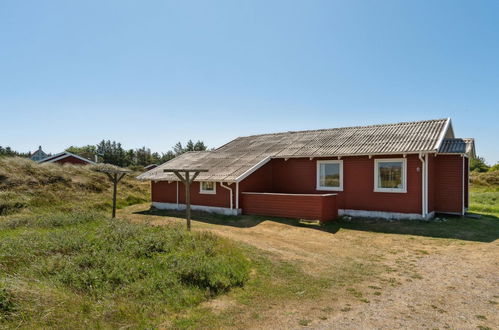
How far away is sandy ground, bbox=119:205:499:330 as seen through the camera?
15.6ft

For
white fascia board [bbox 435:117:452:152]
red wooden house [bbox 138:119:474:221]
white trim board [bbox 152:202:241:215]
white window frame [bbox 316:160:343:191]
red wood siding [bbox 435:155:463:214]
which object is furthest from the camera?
white trim board [bbox 152:202:241:215]

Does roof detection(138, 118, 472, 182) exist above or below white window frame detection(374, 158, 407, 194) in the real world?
above

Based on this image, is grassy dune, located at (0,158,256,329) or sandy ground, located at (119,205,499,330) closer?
grassy dune, located at (0,158,256,329)

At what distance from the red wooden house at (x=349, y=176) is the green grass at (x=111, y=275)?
6752 mm

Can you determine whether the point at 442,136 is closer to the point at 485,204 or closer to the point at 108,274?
the point at 485,204

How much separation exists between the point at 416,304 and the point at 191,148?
48868mm

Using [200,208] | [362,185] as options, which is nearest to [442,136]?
[362,185]

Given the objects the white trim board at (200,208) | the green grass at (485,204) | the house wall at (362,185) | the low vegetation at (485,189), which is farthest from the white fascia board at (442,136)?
the white trim board at (200,208)

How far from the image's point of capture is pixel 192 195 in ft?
58.8

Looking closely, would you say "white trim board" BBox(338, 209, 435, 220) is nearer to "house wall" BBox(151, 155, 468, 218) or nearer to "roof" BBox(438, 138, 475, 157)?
"house wall" BBox(151, 155, 468, 218)

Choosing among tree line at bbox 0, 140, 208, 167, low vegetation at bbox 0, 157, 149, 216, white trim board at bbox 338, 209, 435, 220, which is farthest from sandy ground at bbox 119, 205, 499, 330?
tree line at bbox 0, 140, 208, 167

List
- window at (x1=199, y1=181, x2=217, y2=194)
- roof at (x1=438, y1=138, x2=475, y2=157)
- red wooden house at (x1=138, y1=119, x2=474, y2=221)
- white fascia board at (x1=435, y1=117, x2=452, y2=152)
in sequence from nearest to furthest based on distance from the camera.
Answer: white fascia board at (x1=435, y1=117, x2=452, y2=152) → red wooden house at (x1=138, y1=119, x2=474, y2=221) → roof at (x1=438, y1=138, x2=475, y2=157) → window at (x1=199, y1=181, x2=217, y2=194)

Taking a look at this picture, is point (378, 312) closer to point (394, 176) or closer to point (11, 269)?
point (11, 269)

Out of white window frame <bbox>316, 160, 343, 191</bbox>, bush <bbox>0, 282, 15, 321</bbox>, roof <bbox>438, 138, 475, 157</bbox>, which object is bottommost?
bush <bbox>0, 282, 15, 321</bbox>
